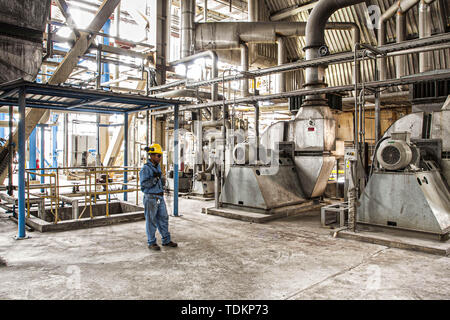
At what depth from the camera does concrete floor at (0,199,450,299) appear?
416cm

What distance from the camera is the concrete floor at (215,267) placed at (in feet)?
13.6

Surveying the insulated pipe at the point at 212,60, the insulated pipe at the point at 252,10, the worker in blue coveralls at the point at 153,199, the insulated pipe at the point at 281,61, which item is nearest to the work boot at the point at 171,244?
the worker in blue coveralls at the point at 153,199

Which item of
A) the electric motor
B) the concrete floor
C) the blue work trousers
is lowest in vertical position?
the concrete floor

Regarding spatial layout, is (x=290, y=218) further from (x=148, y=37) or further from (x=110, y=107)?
(x=148, y=37)

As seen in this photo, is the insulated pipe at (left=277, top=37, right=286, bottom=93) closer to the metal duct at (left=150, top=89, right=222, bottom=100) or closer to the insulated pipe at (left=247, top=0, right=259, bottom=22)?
the insulated pipe at (left=247, top=0, right=259, bottom=22)

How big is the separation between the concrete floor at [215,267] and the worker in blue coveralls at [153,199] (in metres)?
0.28

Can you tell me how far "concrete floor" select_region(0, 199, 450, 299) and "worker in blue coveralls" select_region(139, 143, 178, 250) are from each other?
0.28 m

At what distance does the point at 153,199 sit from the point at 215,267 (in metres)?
1.76

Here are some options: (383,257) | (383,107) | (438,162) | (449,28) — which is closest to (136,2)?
(383,107)

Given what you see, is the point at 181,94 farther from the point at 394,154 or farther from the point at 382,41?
the point at 394,154

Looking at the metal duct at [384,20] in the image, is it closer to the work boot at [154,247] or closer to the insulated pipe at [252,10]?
the insulated pipe at [252,10]

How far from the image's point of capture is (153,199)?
6055 mm

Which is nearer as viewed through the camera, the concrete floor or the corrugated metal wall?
the concrete floor

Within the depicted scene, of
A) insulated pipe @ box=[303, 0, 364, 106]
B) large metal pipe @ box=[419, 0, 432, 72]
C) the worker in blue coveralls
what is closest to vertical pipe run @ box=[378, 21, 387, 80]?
large metal pipe @ box=[419, 0, 432, 72]
